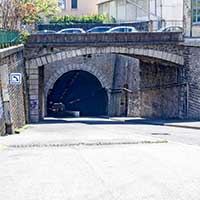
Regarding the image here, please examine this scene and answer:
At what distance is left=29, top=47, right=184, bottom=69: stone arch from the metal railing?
10.3 ft

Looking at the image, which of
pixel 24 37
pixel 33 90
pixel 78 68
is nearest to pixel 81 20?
pixel 78 68

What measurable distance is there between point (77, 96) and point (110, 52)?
25029 mm

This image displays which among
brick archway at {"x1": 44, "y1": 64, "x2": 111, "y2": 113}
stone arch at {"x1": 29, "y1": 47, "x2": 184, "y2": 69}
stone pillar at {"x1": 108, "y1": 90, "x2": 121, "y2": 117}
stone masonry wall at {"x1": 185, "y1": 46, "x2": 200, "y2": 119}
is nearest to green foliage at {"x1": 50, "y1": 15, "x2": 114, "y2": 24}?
brick archway at {"x1": 44, "y1": 64, "x2": 111, "y2": 113}

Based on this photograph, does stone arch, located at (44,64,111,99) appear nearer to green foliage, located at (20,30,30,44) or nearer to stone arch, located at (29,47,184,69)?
stone arch, located at (29,47,184,69)

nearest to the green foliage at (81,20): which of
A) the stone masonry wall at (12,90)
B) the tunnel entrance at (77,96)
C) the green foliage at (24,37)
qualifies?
the tunnel entrance at (77,96)

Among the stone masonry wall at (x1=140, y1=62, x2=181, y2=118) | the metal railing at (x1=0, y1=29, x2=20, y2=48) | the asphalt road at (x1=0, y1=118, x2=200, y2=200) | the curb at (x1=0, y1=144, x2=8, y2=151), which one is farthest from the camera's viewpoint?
the stone masonry wall at (x1=140, y1=62, x2=181, y2=118)

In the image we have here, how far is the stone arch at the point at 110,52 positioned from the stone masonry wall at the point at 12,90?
1654 mm

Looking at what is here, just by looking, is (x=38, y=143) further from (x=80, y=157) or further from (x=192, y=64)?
(x=192, y=64)

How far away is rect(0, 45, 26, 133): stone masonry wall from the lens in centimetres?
2575

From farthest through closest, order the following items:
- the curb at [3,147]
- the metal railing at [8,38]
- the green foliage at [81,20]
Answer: the green foliage at [81,20]
the metal railing at [8,38]
the curb at [3,147]

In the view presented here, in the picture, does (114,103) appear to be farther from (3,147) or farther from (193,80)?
(3,147)

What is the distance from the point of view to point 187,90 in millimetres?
38531

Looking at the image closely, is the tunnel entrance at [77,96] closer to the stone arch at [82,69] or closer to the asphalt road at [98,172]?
the stone arch at [82,69]

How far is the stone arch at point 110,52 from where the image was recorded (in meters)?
38.8
